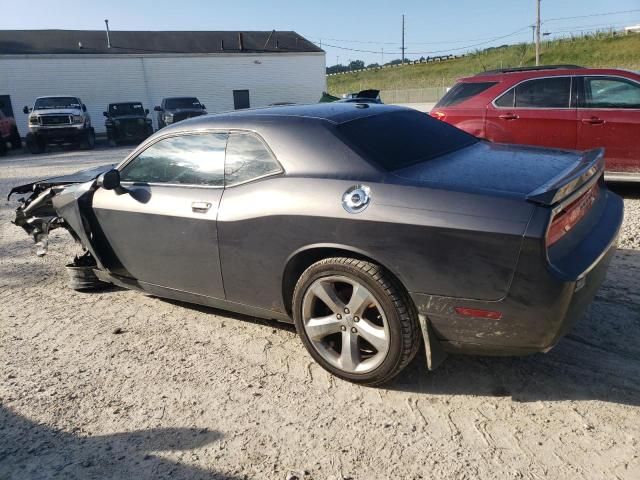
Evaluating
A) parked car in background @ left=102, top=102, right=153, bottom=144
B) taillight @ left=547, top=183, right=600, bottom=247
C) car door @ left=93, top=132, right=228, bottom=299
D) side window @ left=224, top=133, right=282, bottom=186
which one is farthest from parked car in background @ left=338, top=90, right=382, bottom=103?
parked car in background @ left=102, top=102, right=153, bottom=144

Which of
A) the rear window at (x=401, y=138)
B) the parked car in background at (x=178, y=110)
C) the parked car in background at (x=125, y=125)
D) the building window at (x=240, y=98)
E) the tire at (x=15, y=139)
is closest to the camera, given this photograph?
the rear window at (x=401, y=138)

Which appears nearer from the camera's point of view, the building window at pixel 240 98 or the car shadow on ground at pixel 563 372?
the car shadow on ground at pixel 563 372

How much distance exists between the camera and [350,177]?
2.88m

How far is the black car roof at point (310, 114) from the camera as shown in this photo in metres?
3.38

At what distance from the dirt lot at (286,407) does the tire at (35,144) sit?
17.2 m

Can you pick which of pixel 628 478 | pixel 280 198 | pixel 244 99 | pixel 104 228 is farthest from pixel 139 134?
pixel 628 478

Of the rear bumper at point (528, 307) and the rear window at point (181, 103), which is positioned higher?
the rear window at point (181, 103)

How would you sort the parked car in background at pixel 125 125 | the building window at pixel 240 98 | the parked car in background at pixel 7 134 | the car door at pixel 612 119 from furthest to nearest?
the building window at pixel 240 98, the parked car in background at pixel 125 125, the parked car in background at pixel 7 134, the car door at pixel 612 119

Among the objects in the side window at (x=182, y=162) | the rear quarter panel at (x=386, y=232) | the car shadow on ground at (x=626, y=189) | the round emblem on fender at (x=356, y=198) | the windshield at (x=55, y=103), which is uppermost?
the windshield at (x=55, y=103)

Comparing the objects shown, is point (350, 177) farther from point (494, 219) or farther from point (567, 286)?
point (567, 286)

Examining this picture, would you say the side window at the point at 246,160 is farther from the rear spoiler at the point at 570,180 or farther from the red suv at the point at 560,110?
the red suv at the point at 560,110

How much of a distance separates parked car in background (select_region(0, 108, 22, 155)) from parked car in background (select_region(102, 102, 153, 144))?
3356 mm

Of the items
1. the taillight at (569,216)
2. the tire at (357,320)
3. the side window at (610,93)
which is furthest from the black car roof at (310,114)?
the side window at (610,93)

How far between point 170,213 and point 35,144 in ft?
59.9
